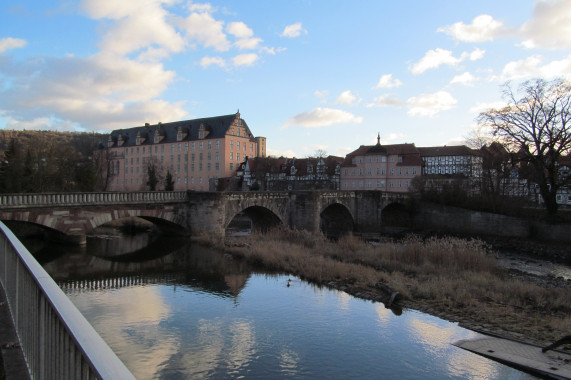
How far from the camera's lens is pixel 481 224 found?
42750 mm

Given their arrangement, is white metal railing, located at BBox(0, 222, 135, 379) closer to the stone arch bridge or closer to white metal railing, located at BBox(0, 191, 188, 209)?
white metal railing, located at BBox(0, 191, 188, 209)

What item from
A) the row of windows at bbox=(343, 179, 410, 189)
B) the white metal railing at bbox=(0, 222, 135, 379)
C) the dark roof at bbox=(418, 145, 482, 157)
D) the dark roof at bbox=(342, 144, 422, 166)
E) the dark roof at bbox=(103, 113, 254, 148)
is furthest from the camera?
the dark roof at bbox=(103, 113, 254, 148)

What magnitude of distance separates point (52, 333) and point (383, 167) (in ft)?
223

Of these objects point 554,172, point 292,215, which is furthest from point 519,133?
point 292,215

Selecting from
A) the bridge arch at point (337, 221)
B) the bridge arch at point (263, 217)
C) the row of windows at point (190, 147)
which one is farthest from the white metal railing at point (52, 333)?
the row of windows at point (190, 147)

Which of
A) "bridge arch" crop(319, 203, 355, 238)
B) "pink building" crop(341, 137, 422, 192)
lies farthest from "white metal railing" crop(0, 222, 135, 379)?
"pink building" crop(341, 137, 422, 192)

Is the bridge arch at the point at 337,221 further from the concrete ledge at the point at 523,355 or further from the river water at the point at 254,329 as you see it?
the concrete ledge at the point at 523,355

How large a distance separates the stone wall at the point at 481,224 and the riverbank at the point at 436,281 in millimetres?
18018

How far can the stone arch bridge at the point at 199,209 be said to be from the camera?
78.8 ft

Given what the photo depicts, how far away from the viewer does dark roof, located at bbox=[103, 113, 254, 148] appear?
71.9 metres

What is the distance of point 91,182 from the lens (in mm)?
44719

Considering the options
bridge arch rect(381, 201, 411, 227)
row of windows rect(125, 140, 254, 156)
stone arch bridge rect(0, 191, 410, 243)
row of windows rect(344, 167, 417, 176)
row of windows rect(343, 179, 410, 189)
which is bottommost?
bridge arch rect(381, 201, 411, 227)

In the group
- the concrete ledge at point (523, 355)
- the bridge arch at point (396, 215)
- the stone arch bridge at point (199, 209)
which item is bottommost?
the concrete ledge at point (523, 355)

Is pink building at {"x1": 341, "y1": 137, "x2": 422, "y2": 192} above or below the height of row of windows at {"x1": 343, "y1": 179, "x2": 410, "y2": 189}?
above
